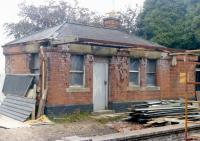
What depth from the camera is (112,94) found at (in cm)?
1603

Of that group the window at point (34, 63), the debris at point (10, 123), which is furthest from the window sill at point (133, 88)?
the debris at point (10, 123)

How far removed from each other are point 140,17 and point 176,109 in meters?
17.9

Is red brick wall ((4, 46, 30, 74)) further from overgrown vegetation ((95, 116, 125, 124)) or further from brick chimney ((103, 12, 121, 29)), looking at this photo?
brick chimney ((103, 12, 121, 29))

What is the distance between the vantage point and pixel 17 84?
1569 centimetres

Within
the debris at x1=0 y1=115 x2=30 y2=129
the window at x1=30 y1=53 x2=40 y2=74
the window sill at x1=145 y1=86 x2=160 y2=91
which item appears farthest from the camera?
the window sill at x1=145 y1=86 x2=160 y2=91

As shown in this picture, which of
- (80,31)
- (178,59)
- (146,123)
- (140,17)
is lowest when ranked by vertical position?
(146,123)

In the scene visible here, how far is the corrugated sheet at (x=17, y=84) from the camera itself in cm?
1477

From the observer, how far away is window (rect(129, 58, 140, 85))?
1689cm

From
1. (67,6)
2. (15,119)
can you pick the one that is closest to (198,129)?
(15,119)

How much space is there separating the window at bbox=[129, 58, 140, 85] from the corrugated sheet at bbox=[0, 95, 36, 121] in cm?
548

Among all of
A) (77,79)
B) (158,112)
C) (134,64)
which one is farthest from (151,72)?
(77,79)

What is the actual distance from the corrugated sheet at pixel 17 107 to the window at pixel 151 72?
22.3ft

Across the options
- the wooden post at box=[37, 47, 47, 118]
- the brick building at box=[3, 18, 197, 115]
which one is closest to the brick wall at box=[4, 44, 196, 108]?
the brick building at box=[3, 18, 197, 115]

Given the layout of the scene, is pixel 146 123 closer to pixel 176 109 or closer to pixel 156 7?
pixel 176 109
